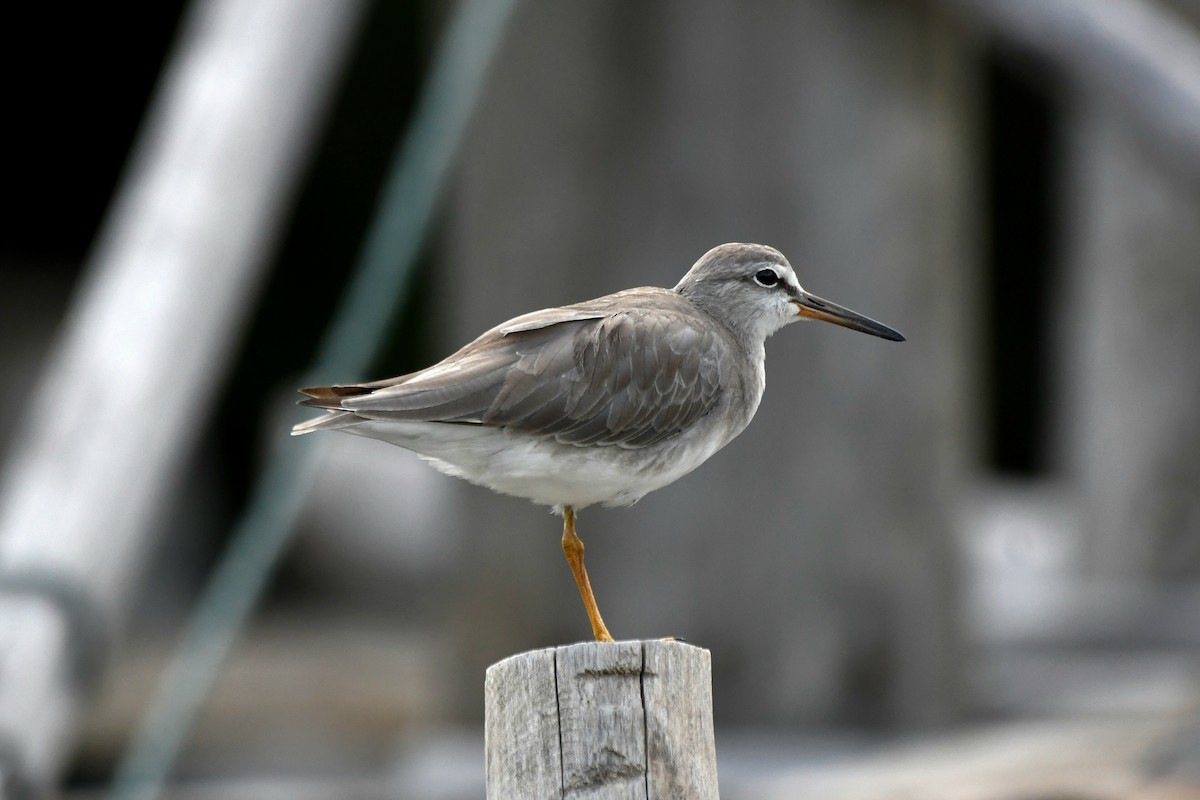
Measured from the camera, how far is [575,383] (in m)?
3.96

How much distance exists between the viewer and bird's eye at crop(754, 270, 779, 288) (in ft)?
14.6

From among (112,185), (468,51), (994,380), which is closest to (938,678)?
(468,51)

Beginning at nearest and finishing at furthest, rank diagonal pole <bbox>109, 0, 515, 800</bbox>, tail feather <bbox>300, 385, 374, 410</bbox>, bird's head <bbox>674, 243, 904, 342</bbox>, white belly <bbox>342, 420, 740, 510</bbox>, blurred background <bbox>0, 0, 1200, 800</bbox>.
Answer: tail feather <bbox>300, 385, 374, 410</bbox>
white belly <bbox>342, 420, 740, 510</bbox>
bird's head <bbox>674, 243, 904, 342</bbox>
blurred background <bbox>0, 0, 1200, 800</bbox>
diagonal pole <bbox>109, 0, 515, 800</bbox>

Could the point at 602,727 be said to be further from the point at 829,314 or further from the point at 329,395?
the point at 829,314

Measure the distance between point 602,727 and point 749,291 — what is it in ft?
5.74

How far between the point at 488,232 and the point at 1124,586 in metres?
5.13

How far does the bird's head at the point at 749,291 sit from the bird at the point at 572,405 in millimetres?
201

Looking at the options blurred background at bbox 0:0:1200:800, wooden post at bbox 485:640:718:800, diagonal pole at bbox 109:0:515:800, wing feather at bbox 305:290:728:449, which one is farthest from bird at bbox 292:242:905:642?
diagonal pole at bbox 109:0:515:800

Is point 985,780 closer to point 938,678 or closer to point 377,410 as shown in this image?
point 938,678

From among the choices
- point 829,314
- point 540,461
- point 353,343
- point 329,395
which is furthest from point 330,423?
point 353,343

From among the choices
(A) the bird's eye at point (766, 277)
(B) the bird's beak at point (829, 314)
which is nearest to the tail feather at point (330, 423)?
(A) the bird's eye at point (766, 277)

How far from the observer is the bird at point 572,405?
3.81m

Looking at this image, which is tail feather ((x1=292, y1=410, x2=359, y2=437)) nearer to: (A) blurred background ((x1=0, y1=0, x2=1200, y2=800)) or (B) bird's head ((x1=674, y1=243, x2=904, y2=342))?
(A) blurred background ((x1=0, y1=0, x2=1200, y2=800))

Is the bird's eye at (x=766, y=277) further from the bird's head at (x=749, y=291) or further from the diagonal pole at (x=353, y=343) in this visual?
the diagonal pole at (x=353, y=343)
